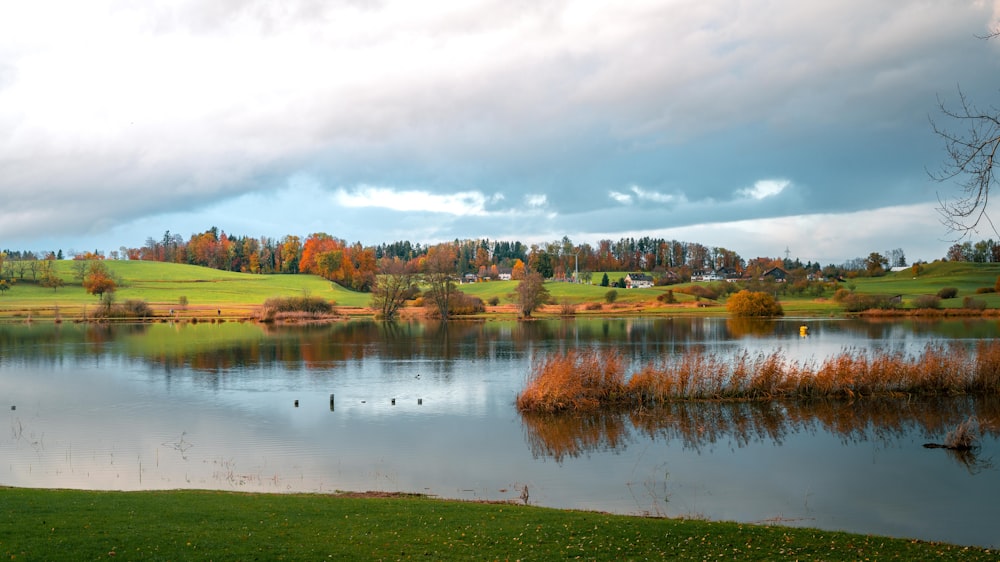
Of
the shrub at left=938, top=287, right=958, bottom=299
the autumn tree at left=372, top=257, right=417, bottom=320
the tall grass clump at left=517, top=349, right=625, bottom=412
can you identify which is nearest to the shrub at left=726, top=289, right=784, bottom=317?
the shrub at left=938, top=287, right=958, bottom=299

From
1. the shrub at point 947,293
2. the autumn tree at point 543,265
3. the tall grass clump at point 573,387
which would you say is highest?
the autumn tree at point 543,265

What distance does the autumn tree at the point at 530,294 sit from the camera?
88.6 m

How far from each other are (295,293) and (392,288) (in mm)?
40957

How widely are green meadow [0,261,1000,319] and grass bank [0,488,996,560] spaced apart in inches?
3225

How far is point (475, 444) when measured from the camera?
22.5 meters

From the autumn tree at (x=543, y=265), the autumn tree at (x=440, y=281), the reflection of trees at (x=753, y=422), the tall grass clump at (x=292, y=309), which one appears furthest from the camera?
the autumn tree at (x=543, y=265)

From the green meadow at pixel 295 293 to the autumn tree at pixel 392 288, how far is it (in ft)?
54.5

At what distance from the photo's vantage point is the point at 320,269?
159 metres

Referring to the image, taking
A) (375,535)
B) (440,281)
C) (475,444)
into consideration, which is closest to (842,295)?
(440,281)

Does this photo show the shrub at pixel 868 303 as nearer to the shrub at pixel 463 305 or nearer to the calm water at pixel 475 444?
the shrub at pixel 463 305

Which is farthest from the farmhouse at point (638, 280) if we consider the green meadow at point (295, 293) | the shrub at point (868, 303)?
the shrub at point (868, 303)

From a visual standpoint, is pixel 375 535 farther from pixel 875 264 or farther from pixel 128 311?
pixel 875 264

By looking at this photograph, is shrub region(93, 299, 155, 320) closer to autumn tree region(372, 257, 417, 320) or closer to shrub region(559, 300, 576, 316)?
autumn tree region(372, 257, 417, 320)

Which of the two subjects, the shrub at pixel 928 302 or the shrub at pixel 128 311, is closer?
the shrub at pixel 928 302
